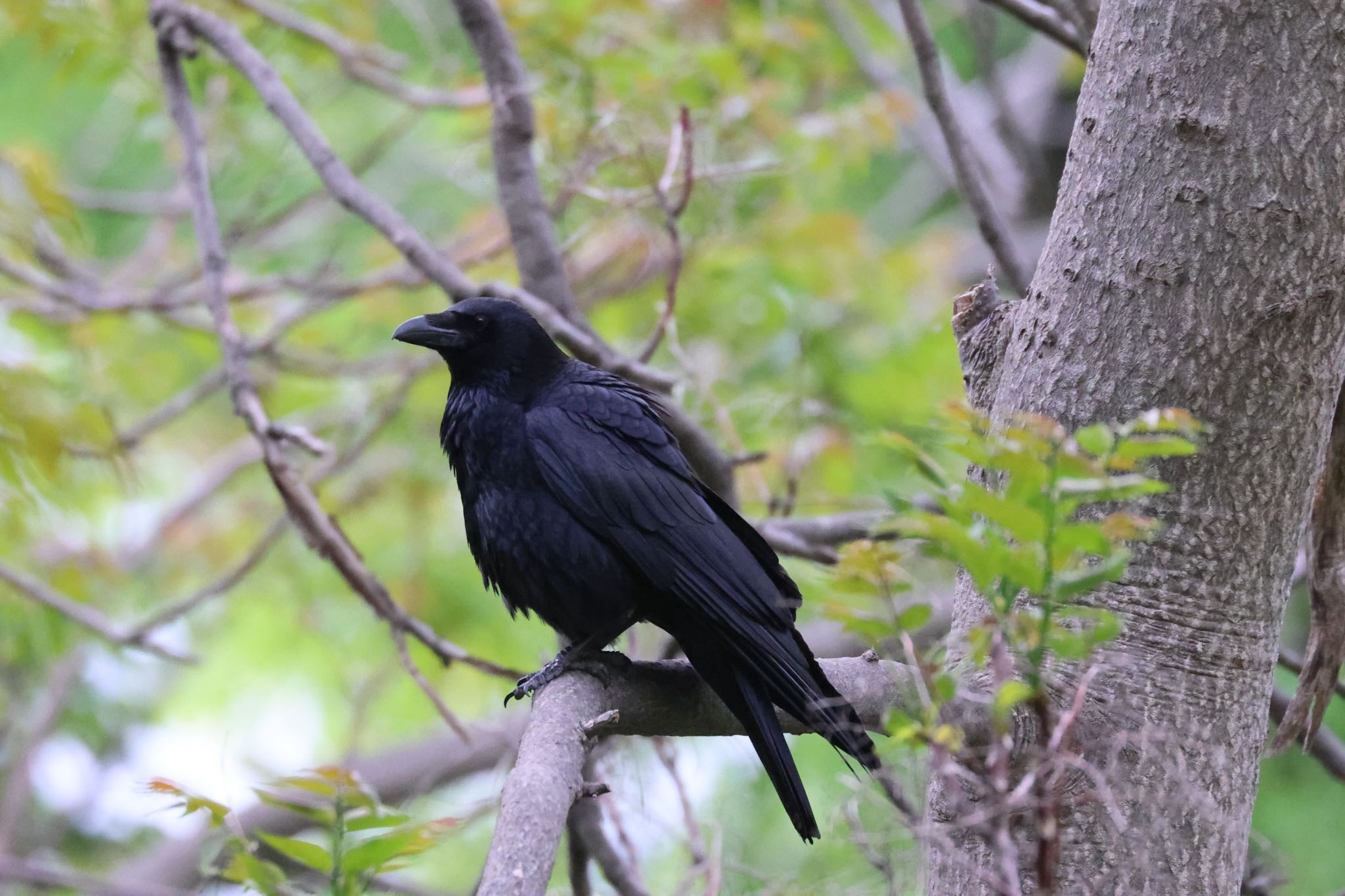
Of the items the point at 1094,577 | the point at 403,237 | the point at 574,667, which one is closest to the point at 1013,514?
the point at 1094,577

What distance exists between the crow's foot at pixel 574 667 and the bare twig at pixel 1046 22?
2.32m

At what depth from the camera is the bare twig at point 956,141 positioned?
12.7 feet

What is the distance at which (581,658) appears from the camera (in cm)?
318

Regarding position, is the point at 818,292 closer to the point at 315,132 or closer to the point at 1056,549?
the point at 315,132

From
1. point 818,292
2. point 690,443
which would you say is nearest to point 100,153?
point 818,292

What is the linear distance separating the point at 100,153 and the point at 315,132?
5980 mm

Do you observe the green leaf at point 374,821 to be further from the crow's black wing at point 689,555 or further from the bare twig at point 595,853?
the bare twig at point 595,853

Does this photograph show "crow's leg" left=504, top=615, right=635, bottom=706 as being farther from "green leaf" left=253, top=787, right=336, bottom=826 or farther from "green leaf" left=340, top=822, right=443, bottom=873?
"green leaf" left=340, top=822, right=443, bottom=873

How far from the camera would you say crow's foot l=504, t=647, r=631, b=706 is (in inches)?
114

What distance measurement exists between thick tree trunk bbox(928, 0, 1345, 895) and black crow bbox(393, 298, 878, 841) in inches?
30.0

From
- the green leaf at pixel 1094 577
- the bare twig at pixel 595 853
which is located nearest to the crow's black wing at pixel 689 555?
the bare twig at pixel 595 853

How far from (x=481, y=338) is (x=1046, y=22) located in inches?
79.5

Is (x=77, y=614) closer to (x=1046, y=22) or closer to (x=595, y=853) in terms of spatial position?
(x=595, y=853)

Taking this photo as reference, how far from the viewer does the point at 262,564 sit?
7473 mm
